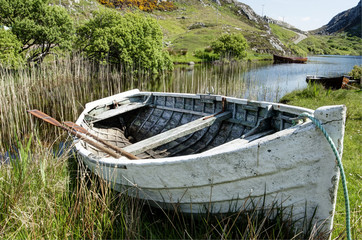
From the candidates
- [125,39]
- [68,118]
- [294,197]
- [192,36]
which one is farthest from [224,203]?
[192,36]

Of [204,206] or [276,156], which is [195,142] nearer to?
[204,206]

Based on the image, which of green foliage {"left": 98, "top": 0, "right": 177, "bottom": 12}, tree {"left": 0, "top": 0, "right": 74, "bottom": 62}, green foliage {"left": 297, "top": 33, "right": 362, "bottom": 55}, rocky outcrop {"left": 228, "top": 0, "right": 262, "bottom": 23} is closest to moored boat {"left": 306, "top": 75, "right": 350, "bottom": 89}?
tree {"left": 0, "top": 0, "right": 74, "bottom": 62}

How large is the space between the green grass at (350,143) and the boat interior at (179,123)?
4.76 feet

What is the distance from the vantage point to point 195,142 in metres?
5.27

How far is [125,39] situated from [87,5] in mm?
45898

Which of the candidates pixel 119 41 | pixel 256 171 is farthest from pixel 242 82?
pixel 256 171

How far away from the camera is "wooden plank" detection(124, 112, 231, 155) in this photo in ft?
13.1

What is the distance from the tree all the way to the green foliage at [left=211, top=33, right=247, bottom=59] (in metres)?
29.6

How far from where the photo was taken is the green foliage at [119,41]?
19953 mm

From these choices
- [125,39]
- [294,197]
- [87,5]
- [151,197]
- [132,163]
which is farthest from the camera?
[87,5]

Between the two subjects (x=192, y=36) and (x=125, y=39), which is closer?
(x=125, y=39)

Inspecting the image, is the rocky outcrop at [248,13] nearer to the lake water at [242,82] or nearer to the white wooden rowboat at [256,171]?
the lake water at [242,82]

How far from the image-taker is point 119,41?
19.8 meters

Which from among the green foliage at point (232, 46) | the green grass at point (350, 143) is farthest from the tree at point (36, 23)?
the green foliage at point (232, 46)
